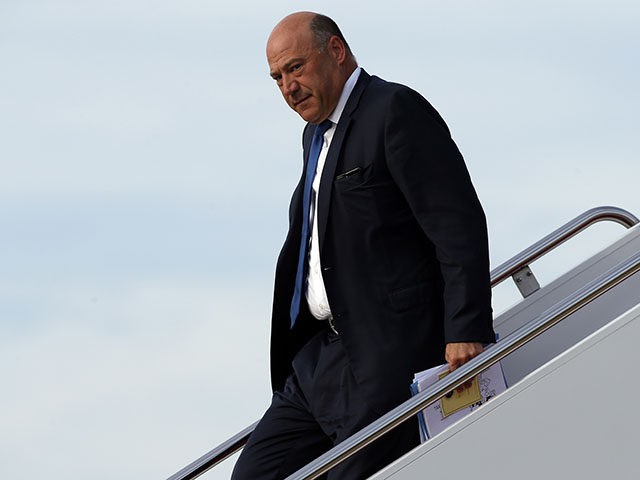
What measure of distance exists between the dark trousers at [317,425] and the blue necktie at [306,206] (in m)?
0.12

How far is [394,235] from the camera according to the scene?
3527 millimetres

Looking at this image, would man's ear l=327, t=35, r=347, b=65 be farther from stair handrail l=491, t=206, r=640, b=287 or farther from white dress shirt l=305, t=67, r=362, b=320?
stair handrail l=491, t=206, r=640, b=287

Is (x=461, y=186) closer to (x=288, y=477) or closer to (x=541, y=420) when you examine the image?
(x=541, y=420)

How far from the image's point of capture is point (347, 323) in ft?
11.7

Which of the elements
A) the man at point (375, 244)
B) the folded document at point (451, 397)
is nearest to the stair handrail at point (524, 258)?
the man at point (375, 244)

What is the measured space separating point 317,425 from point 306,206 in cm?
61

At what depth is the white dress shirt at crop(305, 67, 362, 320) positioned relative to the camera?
11.9 feet

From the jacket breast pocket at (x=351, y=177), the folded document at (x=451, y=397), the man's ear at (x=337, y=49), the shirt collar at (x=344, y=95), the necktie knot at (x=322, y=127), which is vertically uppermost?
the man's ear at (x=337, y=49)

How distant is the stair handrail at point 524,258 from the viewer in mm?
4340

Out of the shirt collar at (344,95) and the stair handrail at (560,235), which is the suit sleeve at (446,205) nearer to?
the shirt collar at (344,95)

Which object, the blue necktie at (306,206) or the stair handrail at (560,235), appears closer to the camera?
the blue necktie at (306,206)

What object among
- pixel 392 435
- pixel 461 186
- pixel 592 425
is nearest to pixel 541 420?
pixel 592 425

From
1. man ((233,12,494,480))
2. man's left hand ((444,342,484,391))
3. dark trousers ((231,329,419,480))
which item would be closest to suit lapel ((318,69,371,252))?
man ((233,12,494,480))

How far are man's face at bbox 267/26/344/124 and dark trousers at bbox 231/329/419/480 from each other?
0.64 meters
